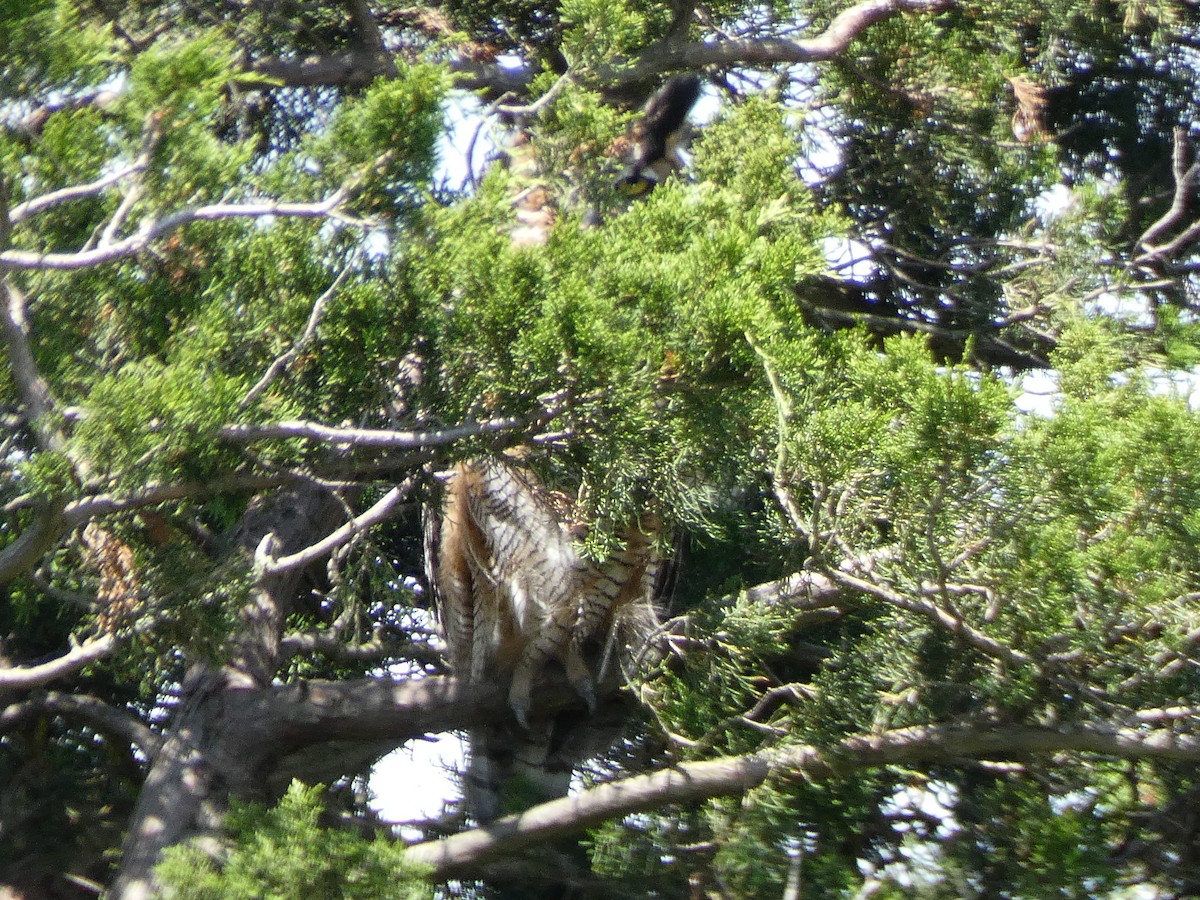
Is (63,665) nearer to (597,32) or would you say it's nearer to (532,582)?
(532,582)

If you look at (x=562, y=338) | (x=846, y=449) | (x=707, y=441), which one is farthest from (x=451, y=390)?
(x=846, y=449)

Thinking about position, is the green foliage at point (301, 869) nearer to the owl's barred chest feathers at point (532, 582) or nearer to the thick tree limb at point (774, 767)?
the thick tree limb at point (774, 767)

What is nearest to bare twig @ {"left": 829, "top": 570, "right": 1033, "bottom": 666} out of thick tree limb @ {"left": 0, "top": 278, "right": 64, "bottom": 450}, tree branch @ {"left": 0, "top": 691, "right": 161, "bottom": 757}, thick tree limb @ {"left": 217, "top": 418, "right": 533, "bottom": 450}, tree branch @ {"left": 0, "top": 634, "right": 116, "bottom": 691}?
thick tree limb @ {"left": 217, "top": 418, "right": 533, "bottom": 450}

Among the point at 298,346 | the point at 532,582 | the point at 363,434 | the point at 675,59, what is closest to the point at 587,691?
the point at 532,582

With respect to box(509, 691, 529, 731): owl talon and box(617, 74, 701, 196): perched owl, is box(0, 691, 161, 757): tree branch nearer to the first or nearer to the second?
box(509, 691, 529, 731): owl talon

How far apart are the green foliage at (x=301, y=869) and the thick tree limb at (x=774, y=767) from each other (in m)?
0.23

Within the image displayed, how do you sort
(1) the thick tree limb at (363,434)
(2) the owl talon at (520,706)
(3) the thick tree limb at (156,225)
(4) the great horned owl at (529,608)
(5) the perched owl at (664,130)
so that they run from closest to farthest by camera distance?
(3) the thick tree limb at (156,225) < (1) the thick tree limb at (363,434) < (4) the great horned owl at (529,608) < (2) the owl talon at (520,706) < (5) the perched owl at (664,130)

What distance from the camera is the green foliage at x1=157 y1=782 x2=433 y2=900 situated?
2855 mm

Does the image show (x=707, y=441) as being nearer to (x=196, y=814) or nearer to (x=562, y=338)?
(x=562, y=338)

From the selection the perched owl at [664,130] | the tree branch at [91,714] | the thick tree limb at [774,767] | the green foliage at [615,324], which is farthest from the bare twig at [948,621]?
the tree branch at [91,714]

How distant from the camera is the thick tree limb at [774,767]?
2.89 meters

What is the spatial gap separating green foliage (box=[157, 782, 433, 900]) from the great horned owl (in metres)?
1.36

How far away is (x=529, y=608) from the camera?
4.36m

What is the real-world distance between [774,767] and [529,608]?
1347 mm
